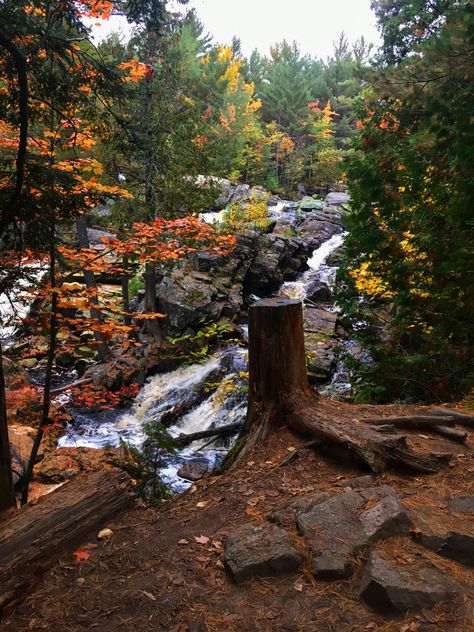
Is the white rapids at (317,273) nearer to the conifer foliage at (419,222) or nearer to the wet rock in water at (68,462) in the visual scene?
the conifer foliage at (419,222)

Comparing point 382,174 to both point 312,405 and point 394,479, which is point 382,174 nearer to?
point 312,405

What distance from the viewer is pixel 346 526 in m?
2.64

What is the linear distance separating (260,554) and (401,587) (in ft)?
2.62

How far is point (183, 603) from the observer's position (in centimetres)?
234

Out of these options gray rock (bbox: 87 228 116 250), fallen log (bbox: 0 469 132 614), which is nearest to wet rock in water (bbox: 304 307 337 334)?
fallen log (bbox: 0 469 132 614)

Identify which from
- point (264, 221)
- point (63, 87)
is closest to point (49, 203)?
point (63, 87)

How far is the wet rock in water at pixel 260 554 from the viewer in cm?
244

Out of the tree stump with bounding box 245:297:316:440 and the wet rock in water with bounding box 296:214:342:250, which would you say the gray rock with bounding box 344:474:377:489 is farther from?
the wet rock in water with bounding box 296:214:342:250

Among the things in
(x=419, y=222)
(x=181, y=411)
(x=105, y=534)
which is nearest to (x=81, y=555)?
(x=105, y=534)

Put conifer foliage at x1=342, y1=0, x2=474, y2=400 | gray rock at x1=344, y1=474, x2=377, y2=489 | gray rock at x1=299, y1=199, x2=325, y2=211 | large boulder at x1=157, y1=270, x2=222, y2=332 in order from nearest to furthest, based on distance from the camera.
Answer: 1. gray rock at x1=344, y1=474, x2=377, y2=489
2. conifer foliage at x1=342, y1=0, x2=474, y2=400
3. large boulder at x1=157, y1=270, x2=222, y2=332
4. gray rock at x1=299, y1=199, x2=325, y2=211

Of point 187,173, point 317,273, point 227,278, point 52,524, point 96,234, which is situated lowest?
point 52,524

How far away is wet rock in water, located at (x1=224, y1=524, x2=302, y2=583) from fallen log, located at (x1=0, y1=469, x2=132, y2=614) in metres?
1.05

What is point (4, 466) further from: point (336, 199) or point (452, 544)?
point (336, 199)

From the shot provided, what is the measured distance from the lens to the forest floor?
6.98 ft
